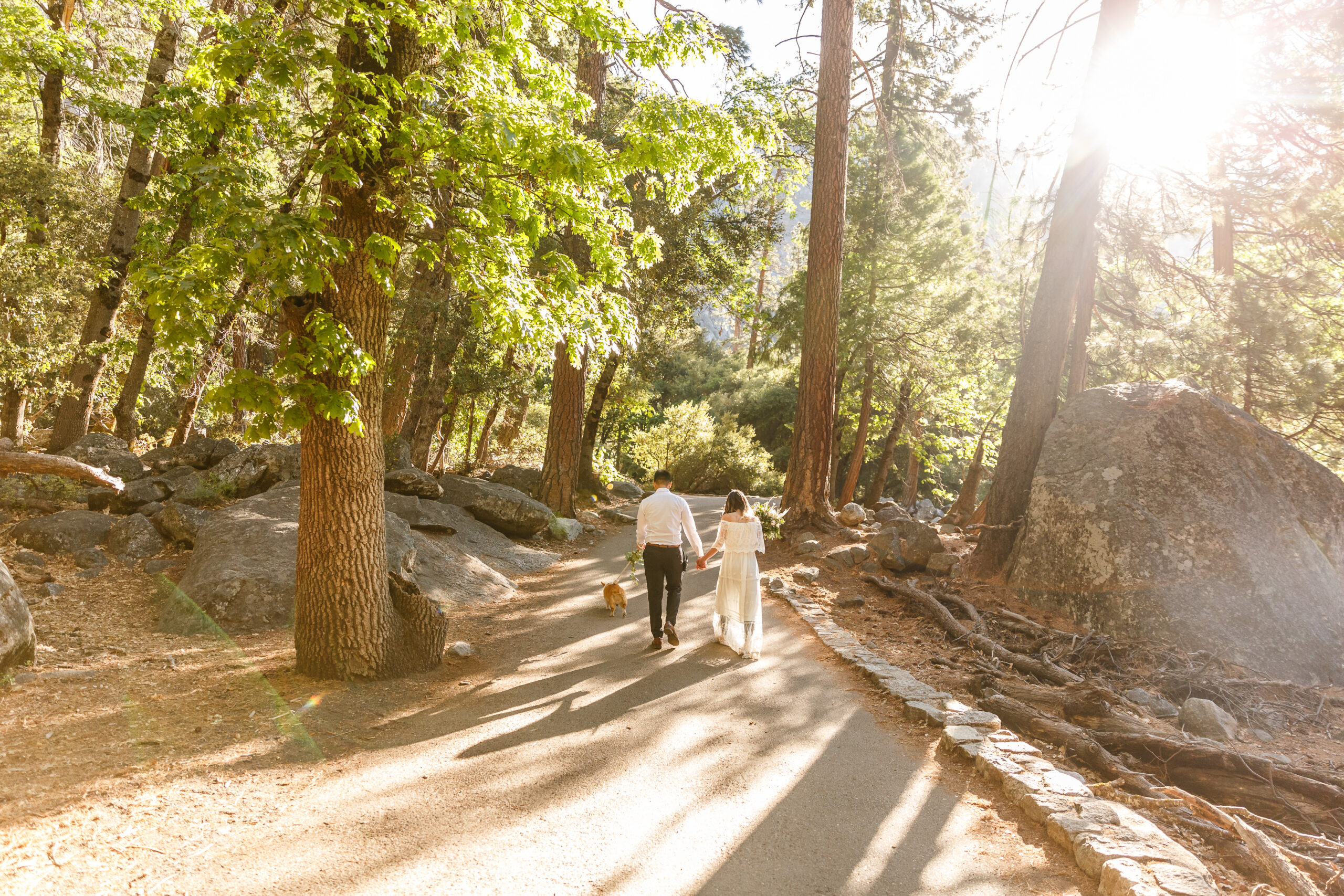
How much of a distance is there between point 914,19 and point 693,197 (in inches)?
261

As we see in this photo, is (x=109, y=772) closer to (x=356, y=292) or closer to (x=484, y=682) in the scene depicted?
(x=484, y=682)

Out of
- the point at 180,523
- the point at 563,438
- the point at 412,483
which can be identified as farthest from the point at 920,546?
the point at 180,523

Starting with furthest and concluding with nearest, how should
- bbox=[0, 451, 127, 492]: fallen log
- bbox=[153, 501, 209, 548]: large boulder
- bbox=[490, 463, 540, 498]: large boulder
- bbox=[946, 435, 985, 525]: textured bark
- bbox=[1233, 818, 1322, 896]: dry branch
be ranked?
bbox=[946, 435, 985, 525]: textured bark → bbox=[490, 463, 540, 498]: large boulder → bbox=[153, 501, 209, 548]: large boulder → bbox=[0, 451, 127, 492]: fallen log → bbox=[1233, 818, 1322, 896]: dry branch

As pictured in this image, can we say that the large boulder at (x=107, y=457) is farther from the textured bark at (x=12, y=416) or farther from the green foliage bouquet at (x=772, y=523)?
→ the green foliage bouquet at (x=772, y=523)

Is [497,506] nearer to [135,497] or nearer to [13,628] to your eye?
[135,497]

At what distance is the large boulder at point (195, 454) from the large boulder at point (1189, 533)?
12219 millimetres

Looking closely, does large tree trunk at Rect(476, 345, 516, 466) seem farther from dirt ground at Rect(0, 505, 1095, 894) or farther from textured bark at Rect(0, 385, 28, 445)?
textured bark at Rect(0, 385, 28, 445)

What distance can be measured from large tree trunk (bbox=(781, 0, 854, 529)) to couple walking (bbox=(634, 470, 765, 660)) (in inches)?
203

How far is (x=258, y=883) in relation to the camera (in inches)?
122

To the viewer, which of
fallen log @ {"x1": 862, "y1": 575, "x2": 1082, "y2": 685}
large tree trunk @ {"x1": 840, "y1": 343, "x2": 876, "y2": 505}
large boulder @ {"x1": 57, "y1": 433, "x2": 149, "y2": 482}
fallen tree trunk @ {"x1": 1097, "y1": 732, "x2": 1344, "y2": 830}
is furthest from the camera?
large tree trunk @ {"x1": 840, "y1": 343, "x2": 876, "y2": 505}

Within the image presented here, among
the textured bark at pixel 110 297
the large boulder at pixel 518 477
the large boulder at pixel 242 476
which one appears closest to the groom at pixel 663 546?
the large boulder at pixel 242 476

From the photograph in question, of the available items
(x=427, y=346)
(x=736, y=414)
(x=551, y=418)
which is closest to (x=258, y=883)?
(x=551, y=418)

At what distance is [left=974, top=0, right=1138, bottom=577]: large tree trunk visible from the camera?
9.52m

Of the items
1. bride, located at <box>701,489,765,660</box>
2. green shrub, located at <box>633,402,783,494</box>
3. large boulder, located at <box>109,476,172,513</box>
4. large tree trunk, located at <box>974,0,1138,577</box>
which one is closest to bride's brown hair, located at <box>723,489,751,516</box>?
bride, located at <box>701,489,765,660</box>
